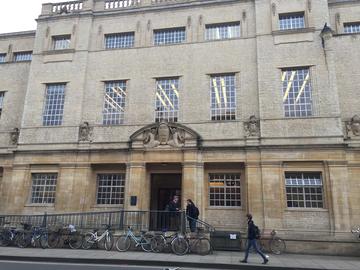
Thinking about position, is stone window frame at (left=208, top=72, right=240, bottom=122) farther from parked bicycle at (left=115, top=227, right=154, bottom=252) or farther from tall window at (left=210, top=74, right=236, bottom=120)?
parked bicycle at (left=115, top=227, right=154, bottom=252)

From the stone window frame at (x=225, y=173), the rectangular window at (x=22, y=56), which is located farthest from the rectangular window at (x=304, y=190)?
the rectangular window at (x=22, y=56)

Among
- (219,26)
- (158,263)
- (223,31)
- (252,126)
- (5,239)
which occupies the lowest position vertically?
(158,263)

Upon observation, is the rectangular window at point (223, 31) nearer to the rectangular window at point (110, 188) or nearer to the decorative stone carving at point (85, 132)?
the decorative stone carving at point (85, 132)

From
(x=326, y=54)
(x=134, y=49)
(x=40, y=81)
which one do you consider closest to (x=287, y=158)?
(x=326, y=54)

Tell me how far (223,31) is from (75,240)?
14713mm

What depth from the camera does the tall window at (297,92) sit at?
16.5m

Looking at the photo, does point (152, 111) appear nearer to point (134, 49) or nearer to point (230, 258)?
point (134, 49)

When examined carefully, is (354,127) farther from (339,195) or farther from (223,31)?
(223,31)

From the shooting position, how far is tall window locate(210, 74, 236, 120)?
17.5 m

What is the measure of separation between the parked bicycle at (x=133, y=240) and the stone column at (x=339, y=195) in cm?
891

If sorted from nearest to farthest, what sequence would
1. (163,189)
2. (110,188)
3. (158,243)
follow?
(158,243), (110,188), (163,189)

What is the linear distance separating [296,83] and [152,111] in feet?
27.9

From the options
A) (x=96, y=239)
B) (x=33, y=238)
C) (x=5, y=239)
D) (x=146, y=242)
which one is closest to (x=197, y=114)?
(x=146, y=242)

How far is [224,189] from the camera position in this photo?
16.7m
